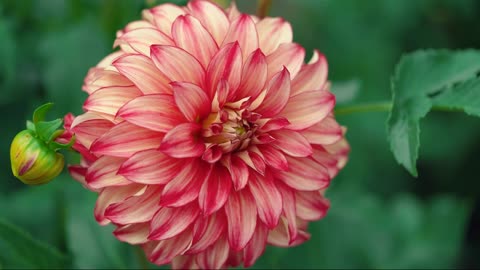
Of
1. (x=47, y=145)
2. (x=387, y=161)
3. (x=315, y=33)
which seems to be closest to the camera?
(x=47, y=145)

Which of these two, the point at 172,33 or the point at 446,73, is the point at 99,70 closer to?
the point at 172,33

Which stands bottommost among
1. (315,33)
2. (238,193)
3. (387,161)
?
(387,161)

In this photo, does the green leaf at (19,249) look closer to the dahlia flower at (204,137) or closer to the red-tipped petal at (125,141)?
the dahlia flower at (204,137)

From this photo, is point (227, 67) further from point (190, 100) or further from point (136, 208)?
point (136, 208)

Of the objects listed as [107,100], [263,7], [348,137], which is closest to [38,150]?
[107,100]

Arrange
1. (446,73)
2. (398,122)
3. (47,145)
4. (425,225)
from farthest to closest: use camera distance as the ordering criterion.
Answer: (425,225) → (446,73) → (398,122) → (47,145)

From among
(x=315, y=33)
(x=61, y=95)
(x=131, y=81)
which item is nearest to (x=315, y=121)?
(x=131, y=81)


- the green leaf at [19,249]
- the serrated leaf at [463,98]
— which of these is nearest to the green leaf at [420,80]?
the serrated leaf at [463,98]
